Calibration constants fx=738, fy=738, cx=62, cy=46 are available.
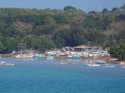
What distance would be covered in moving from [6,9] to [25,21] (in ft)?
26.3

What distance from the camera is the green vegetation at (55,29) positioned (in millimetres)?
125625

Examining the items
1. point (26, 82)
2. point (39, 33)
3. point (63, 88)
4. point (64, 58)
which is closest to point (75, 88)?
point (63, 88)

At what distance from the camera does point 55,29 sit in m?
137

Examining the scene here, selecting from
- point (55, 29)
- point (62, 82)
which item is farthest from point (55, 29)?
point (62, 82)

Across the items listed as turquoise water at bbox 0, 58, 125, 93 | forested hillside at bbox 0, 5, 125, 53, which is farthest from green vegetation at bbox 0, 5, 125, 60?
turquoise water at bbox 0, 58, 125, 93

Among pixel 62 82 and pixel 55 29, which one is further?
pixel 55 29

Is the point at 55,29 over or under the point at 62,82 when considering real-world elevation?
over

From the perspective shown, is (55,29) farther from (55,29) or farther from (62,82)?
(62,82)

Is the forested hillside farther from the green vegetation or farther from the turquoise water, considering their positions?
the turquoise water

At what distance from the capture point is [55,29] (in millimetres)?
136625

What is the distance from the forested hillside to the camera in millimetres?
125750

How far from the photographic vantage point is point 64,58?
11444 centimetres

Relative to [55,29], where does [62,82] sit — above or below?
below

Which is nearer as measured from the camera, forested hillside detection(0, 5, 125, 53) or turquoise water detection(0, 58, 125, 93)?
turquoise water detection(0, 58, 125, 93)
